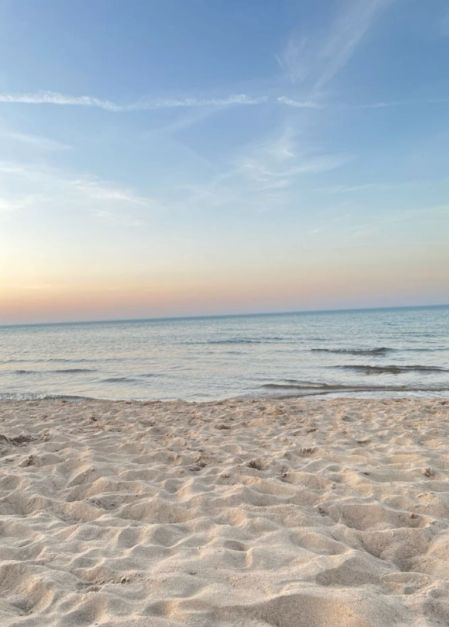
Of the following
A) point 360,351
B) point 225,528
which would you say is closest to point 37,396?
point 225,528

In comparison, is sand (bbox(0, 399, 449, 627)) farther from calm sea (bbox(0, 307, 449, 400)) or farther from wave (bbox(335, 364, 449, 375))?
wave (bbox(335, 364, 449, 375))

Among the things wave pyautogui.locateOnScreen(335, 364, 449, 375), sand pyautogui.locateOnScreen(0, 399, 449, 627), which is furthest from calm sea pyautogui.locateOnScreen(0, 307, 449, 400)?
sand pyautogui.locateOnScreen(0, 399, 449, 627)

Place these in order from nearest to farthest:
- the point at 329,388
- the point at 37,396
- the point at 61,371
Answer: the point at 37,396 → the point at 329,388 → the point at 61,371

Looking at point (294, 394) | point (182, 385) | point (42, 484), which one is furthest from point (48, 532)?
point (182, 385)

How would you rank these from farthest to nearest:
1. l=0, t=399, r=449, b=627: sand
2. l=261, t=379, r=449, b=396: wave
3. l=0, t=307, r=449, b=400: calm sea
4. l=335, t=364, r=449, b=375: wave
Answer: l=335, t=364, r=449, b=375: wave → l=0, t=307, r=449, b=400: calm sea → l=261, t=379, r=449, b=396: wave → l=0, t=399, r=449, b=627: sand

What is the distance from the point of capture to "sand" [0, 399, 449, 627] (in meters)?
2.76

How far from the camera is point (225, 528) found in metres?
3.93

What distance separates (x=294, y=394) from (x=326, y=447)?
27.4 ft

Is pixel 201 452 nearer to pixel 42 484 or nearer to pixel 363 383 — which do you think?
pixel 42 484

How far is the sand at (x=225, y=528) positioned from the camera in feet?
9.05

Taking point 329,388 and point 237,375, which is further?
point 237,375

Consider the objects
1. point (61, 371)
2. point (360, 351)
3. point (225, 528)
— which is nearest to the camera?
point (225, 528)

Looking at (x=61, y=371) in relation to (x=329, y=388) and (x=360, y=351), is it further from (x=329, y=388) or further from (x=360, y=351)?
(x=360, y=351)

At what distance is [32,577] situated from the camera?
10.3 feet
